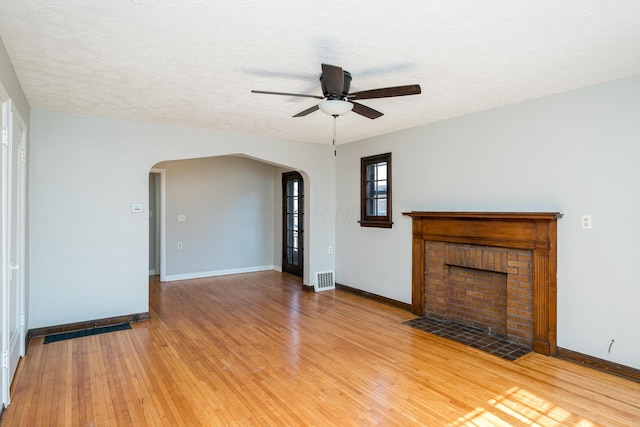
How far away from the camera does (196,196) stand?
7152mm

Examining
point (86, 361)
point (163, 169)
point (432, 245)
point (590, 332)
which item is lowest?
point (86, 361)

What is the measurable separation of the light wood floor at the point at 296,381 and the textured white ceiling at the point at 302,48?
8.47ft

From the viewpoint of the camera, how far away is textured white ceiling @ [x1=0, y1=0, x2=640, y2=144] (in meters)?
2.06

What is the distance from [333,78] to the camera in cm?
254

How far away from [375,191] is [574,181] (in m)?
2.78

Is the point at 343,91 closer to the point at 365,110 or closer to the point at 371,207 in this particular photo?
the point at 365,110

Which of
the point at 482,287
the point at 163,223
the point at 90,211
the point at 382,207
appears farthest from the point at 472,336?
the point at 163,223

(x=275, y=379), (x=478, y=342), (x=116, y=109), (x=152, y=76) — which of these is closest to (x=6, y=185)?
(x=152, y=76)

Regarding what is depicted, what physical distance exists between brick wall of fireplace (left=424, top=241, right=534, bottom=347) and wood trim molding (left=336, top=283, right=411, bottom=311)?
1.41 feet

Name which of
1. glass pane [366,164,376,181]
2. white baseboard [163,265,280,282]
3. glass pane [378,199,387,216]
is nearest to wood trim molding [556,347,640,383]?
glass pane [378,199,387,216]

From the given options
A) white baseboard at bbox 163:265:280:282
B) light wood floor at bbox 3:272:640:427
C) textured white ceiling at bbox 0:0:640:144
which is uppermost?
textured white ceiling at bbox 0:0:640:144

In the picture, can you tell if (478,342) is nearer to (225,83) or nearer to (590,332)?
(590,332)

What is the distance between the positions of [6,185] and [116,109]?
171cm

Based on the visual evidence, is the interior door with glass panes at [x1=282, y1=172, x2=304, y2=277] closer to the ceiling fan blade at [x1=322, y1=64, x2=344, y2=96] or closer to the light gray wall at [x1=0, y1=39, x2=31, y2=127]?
the light gray wall at [x1=0, y1=39, x2=31, y2=127]
